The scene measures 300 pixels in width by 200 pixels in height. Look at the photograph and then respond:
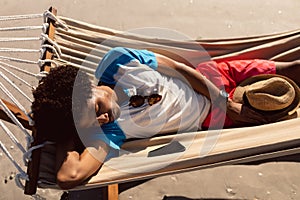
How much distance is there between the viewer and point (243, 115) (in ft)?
5.43

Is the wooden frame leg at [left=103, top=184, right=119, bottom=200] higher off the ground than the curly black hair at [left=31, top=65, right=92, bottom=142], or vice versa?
the curly black hair at [left=31, top=65, right=92, bottom=142]

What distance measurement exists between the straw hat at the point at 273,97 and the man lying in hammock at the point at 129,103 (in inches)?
1.0

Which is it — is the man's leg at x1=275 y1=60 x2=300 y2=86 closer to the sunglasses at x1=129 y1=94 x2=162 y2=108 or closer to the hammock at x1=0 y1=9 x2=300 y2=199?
the hammock at x1=0 y1=9 x2=300 y2=199

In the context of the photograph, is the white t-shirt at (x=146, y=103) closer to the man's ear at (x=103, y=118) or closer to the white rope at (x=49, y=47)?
the man's ear at (x=103, y=118)

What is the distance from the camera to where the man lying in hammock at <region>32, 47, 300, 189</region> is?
4.40ft

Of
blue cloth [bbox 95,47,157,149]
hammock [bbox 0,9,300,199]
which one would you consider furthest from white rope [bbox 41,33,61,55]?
blue cloth [bbox 95,47,157,149]

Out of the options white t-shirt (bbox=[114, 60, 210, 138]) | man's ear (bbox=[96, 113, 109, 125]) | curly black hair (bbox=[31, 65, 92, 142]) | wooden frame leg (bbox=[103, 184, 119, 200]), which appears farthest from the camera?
wooden frame leg (bbox=[103, 184, 119, 200])

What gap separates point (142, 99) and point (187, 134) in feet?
0.57

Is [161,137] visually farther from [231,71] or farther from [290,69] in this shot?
[290,69]

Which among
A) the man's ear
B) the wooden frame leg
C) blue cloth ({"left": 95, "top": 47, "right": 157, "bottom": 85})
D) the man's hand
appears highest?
blue cloth ({"left": 95, "top": 47, "right": 157, "bottom": 85})

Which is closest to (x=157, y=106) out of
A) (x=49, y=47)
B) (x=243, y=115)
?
(x=243, y=115)

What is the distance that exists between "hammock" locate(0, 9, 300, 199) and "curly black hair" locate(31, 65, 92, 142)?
0.04m

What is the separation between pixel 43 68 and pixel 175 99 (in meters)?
0.42

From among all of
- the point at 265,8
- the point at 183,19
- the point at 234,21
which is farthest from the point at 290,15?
the point at 183,19
